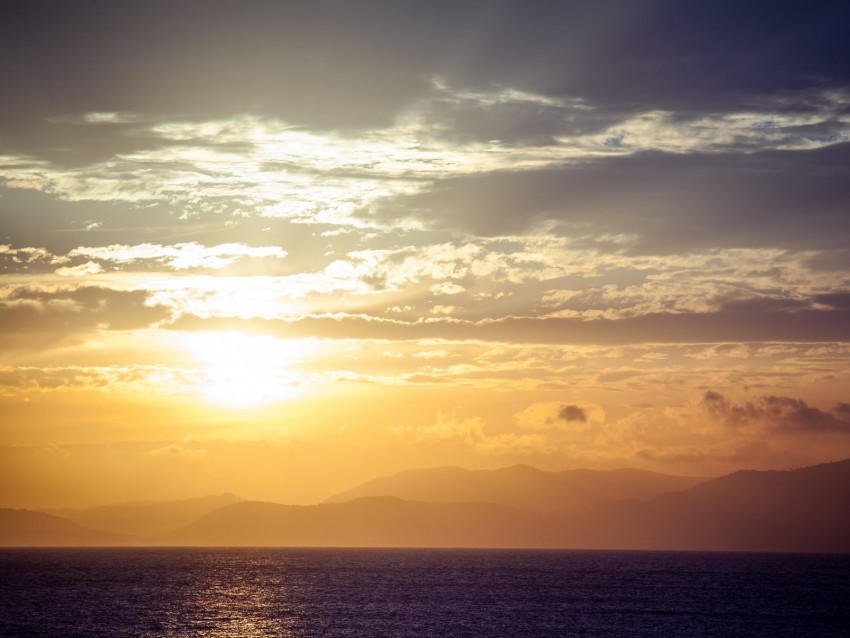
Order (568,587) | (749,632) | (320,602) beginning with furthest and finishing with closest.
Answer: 1. (568,587)
2. (320,602)
3. (749,632)

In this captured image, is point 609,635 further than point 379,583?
No

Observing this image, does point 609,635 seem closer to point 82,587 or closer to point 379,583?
point 379,583

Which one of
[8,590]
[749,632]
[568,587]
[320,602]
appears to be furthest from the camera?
[568,587]

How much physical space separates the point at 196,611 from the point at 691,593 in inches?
3787

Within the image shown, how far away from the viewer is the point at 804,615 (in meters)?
139

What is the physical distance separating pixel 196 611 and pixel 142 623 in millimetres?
17214

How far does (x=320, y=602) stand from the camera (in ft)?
493

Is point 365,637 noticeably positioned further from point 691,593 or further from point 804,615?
point 691,593

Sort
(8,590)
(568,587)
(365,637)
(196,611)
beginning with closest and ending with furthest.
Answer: (365,637)
(196,611)
(8,590)
(568,587)

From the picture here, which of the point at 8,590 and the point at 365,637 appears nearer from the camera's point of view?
the point at 365,637

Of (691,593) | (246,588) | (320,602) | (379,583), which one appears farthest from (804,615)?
(246,588)

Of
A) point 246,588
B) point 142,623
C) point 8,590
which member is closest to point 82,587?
point 8,590

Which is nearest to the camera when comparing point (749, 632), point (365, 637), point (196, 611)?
point (365, 637)

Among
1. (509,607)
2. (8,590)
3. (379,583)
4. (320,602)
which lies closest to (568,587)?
(379,583)
